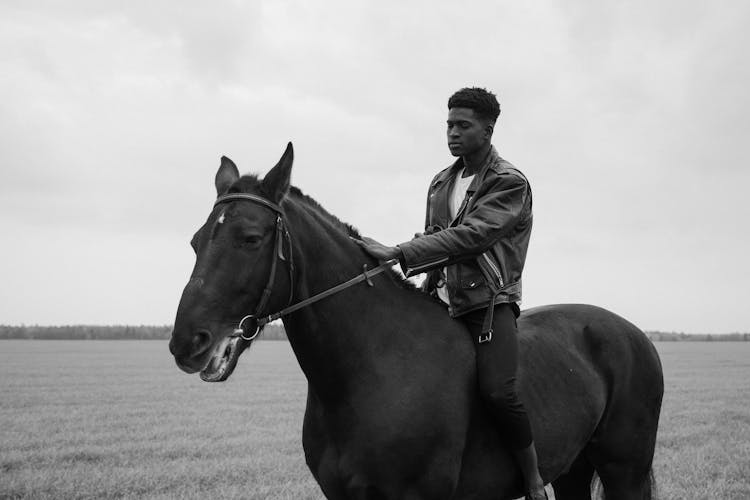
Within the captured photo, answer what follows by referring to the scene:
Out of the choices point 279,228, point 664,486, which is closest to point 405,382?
point 279,228

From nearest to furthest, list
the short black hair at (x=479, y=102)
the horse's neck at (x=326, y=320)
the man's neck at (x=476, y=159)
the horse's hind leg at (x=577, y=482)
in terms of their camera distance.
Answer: the horse's neck at (x=326, y=320) < the short black hair at (x=479, y=102) < the man's neck at (x=476, y=159) < the horse's hind leg at (x=577, y=482)

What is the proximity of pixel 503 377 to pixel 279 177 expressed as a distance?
179 cm

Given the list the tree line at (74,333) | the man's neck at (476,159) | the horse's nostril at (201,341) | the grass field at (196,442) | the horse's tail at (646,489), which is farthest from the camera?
the tree line at (74,333)

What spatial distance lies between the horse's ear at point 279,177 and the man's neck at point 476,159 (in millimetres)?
1484

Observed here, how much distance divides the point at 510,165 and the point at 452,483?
6.73 ft

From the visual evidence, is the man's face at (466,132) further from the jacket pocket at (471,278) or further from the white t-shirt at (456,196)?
the jacket pocket at (471,278)

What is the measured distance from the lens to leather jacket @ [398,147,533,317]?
151 inches

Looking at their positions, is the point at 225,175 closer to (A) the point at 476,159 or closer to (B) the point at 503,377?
(A) the point at 476,159

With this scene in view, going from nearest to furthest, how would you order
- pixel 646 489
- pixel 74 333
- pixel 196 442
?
pixel 646 489
pixel 196 442
pixel 74 333

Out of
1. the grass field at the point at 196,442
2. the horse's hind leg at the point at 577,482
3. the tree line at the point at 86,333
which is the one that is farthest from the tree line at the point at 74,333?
the horse's hind leg at the point at 577,482

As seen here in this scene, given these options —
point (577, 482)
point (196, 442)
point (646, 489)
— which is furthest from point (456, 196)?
point (196, 442)

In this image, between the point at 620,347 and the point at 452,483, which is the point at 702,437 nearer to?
the point at 620,347

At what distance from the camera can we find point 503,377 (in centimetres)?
384

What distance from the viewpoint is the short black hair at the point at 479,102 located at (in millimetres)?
4258
